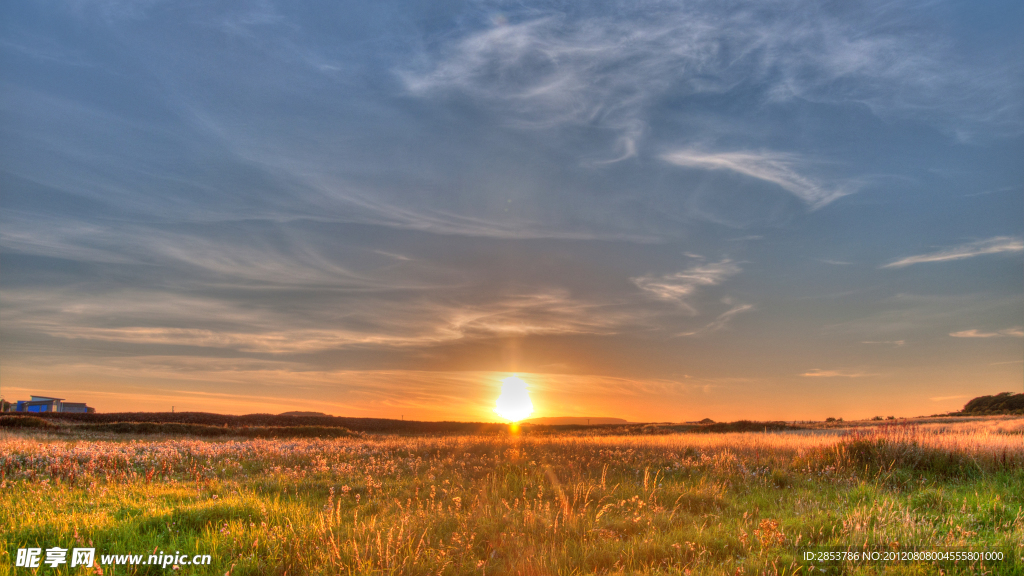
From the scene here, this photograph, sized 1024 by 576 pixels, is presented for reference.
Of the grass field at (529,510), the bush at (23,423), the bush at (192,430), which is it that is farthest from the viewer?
the bush at (192,430)

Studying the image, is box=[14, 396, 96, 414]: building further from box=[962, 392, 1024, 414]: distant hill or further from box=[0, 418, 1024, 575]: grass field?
box=[962, 392, 1024, 414]: distant hill

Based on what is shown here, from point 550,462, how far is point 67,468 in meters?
12.1

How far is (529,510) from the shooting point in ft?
27.1

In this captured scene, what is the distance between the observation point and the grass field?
20.5 feet

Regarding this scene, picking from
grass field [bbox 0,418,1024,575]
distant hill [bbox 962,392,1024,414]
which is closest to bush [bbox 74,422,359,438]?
grass field [bbox 0,418,1024,575]

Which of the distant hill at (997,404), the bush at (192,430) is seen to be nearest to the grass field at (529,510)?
the bush at (192,430)

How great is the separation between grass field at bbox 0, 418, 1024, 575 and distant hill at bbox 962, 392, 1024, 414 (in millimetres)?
72188

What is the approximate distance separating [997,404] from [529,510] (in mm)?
92460

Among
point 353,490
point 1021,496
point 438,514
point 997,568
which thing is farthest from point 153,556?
point 1021,496

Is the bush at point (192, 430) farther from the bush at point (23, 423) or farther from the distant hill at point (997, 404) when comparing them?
the distant hill at point (997, 404)

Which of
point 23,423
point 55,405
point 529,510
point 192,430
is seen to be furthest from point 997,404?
point 55,405

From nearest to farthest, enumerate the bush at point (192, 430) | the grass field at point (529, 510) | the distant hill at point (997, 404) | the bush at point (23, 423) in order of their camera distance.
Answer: the grass field at point (529, 510), the bush at point (23, 423), the bush at point (192, 430), the distant hill at point (997, 404)

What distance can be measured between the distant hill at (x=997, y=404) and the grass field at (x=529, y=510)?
2842 inches

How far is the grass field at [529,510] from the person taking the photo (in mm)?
6242
